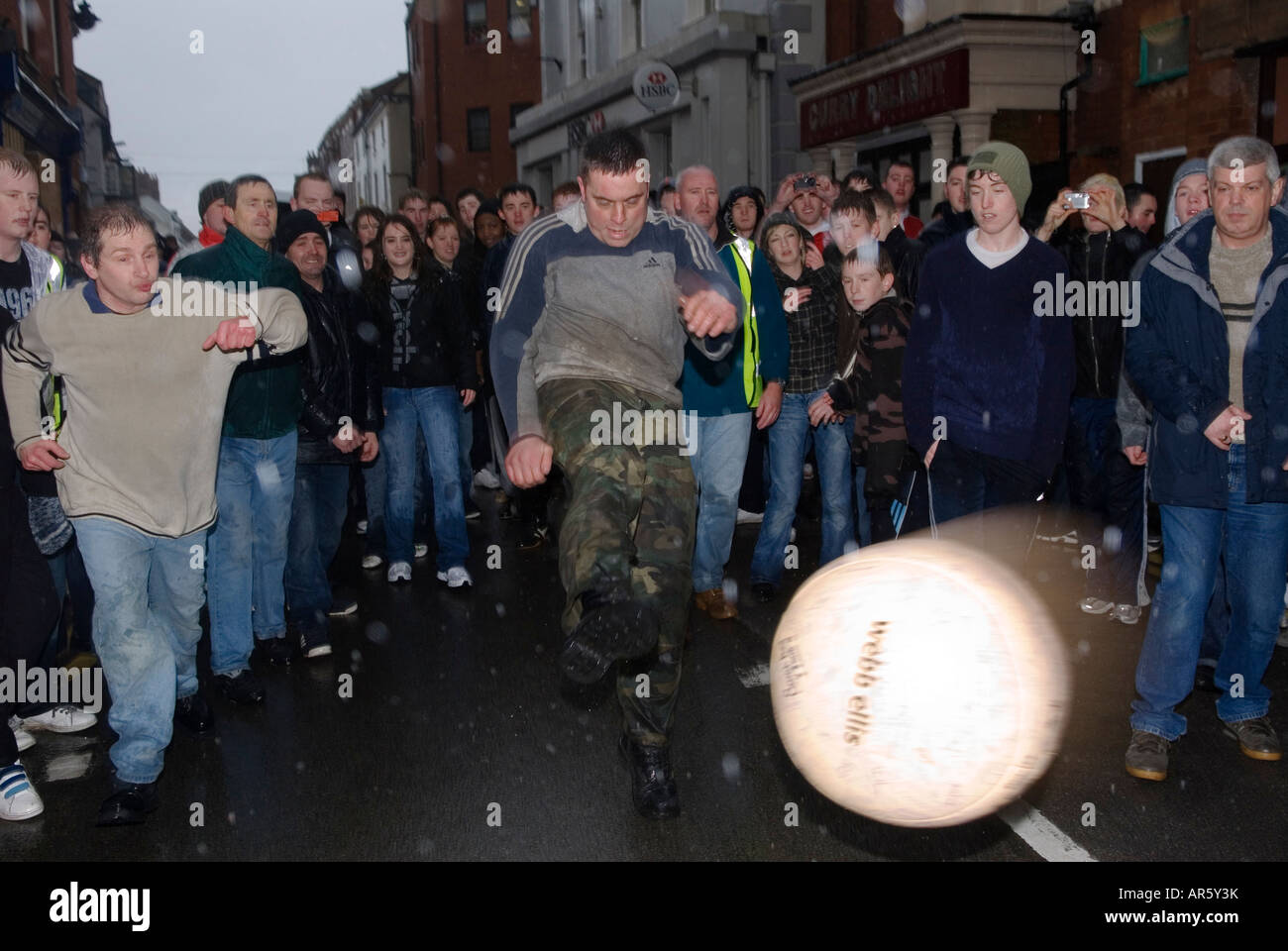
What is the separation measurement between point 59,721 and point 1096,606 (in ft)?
18.3

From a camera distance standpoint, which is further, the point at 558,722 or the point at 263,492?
the point at 263,492

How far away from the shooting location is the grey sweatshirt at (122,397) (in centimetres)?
456

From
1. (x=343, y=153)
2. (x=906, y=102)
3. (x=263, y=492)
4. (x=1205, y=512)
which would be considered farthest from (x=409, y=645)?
(x=343, y=153)

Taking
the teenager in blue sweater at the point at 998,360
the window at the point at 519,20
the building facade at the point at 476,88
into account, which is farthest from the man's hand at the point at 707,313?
the building facade at the point at 476,88

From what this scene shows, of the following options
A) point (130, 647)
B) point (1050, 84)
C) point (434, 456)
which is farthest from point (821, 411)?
point (1050, 84)

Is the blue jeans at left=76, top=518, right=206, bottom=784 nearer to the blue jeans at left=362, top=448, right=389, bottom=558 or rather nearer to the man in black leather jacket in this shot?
the man in black leather jacket

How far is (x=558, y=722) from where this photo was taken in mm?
5551

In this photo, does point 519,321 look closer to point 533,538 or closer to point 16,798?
point 16,798

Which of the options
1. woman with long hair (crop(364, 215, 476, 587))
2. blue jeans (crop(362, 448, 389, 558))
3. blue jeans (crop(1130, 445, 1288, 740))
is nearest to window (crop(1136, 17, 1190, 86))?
woman with long hair (crop(364, 215, 476, 587))

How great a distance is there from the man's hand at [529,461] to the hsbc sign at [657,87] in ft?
67.8

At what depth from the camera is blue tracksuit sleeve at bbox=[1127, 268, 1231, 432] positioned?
181 inches

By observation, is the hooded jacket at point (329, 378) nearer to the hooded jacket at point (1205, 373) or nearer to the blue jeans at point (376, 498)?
the blue jeans at point (376, 498)
